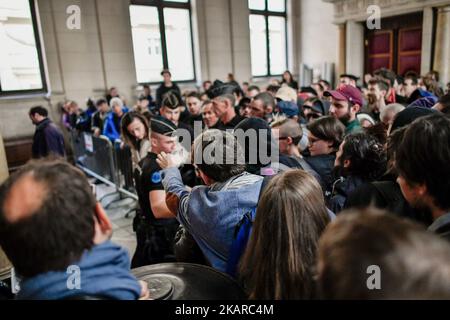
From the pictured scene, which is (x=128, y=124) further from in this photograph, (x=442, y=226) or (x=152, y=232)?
(x=442, y=226)

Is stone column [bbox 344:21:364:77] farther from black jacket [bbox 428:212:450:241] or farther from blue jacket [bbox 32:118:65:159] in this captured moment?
black jacket [bbox 428:212:450:241]

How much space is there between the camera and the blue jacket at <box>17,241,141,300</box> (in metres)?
0.77

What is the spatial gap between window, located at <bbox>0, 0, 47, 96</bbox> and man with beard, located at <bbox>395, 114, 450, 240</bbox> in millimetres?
9034

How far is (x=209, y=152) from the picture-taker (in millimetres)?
1530

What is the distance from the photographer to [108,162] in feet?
17.4

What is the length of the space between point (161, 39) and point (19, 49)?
12.4 feet

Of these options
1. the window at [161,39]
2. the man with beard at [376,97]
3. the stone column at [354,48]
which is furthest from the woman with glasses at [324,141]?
the stone column at [354,48]

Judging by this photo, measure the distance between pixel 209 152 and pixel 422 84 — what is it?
5.62 metres

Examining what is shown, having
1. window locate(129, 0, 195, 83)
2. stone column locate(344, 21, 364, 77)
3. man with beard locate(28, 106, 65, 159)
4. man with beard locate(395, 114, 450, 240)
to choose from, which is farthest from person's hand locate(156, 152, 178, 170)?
stone column locate(344, 21, 364, 77)

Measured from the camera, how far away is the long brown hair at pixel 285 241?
98 cm

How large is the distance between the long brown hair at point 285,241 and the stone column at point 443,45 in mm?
9236

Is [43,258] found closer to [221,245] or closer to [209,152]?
[221,245]

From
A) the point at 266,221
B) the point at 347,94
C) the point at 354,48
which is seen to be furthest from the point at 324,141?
the point at 354,48
